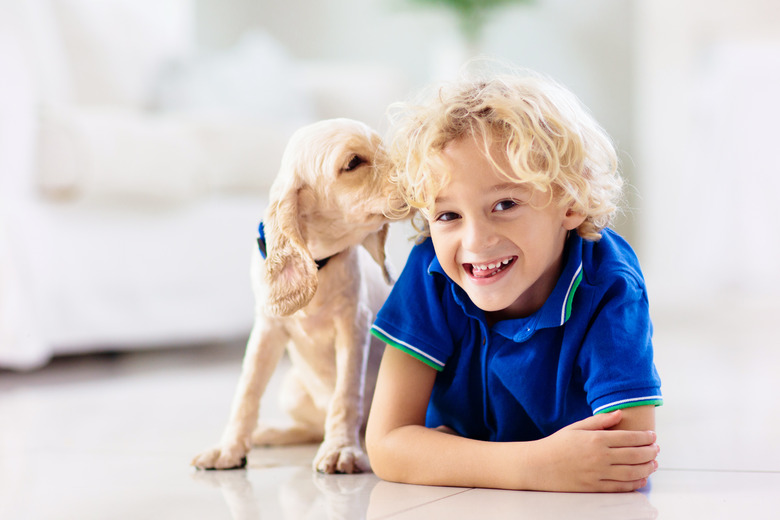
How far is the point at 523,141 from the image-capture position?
103 cm

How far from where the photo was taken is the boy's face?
1067mm

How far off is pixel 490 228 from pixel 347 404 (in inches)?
14.2

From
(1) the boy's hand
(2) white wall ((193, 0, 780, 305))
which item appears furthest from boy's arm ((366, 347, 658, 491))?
(2) white wall ((193, 0, 780, 305))

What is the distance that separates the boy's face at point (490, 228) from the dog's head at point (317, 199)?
0.11 meters

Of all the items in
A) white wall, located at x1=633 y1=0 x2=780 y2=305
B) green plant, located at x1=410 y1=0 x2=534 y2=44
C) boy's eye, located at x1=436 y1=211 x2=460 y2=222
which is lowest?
white wall, located at x1=633 y1=0 x2=780 y2=305

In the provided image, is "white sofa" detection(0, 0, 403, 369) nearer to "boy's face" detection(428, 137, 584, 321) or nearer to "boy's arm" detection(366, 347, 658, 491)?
"boy's arm" detection(366, 347, 658, 491)

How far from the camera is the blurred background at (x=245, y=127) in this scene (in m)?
2.39

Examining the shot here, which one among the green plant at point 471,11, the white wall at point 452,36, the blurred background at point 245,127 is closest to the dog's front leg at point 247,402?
the blurred background at point 245,127

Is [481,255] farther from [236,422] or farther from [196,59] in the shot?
[196,59]

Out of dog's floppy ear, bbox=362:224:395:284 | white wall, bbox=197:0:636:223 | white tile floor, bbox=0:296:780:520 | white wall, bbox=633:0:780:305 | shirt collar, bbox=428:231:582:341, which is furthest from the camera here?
white wall, bbox=197:0:636:223

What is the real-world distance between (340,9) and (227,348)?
290 cm

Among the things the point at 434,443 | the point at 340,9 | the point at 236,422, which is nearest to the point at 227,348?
the point at 236,422

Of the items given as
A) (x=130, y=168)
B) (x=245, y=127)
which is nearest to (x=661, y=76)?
(x=245, y=127)

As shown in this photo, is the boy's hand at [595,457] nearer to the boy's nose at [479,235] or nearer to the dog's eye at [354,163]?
the boy's nose at [479,235]
